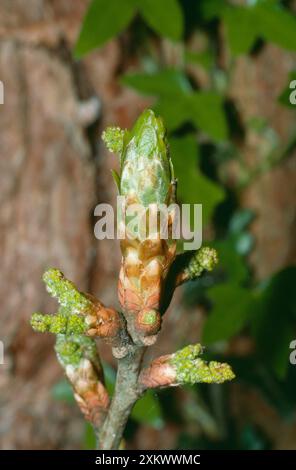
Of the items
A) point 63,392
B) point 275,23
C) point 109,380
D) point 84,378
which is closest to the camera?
point 84,378

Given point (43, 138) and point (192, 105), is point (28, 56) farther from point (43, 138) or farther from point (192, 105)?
point (192, 105)

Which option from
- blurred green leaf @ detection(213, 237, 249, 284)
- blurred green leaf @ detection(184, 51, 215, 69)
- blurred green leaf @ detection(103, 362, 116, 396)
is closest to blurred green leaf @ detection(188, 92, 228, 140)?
blurred green leaf @ detection(184, 51, 215, 69)

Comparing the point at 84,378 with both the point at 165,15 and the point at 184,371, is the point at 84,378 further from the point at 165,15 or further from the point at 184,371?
the point at 165,15

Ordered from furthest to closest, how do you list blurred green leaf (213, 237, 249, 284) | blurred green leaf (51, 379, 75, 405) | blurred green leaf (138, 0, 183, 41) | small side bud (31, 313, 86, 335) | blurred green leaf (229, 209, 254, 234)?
blurred green leaf (229, 209, 254, 234) → blurred green leaf (213, 237, 249, 284) → blurred green leaf (51, 379, 75, 405) → blurred green leaf (138, 0, 183, 41) → small side bud (31, 313, 86, 335)

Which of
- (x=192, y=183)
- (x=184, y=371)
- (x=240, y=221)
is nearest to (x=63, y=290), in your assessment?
(x=184, y=371)

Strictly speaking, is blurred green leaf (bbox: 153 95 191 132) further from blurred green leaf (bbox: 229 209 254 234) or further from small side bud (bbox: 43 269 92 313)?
small side bud (bbox: 43 269 92 313)

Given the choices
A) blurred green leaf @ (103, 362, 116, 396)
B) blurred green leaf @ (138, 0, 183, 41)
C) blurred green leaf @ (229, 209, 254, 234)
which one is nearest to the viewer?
blurred green leaf @ (103, 362, 116, 396)
